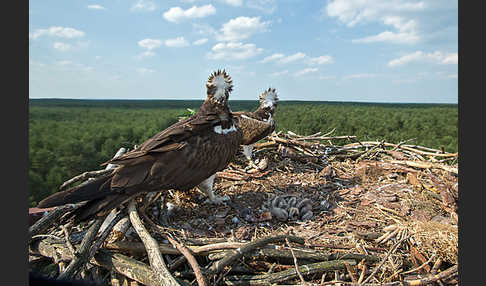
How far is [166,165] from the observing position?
2730 mm

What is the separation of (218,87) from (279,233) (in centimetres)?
205

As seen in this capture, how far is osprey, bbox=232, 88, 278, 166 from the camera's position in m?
4.64

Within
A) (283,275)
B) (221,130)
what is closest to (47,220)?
(221,130)

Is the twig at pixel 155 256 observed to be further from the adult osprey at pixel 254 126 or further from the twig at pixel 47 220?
the adult osprey at pixel 254 126

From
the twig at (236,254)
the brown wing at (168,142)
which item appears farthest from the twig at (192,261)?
the brown wing at (168,142)

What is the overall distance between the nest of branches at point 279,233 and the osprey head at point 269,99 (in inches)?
66.9

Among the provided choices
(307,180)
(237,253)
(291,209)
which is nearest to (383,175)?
(307,180)

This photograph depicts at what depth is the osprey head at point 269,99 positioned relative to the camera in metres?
5.73

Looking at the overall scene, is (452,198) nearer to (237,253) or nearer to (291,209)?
(291,209)

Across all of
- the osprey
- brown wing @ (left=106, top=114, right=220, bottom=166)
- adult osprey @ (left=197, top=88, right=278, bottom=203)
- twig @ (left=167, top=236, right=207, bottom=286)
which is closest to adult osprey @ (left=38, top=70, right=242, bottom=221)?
brown wing @ (left=106, top=114, right=220, bottom=166)

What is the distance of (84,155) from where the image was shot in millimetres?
9016

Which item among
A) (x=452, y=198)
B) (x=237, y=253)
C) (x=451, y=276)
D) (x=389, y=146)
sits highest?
(x=389, y=146)

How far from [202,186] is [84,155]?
24.4 ft

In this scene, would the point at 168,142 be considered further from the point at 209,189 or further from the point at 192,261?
the point at 192,261
